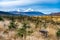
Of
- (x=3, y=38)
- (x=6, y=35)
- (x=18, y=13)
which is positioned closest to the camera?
(x=3, y=38)

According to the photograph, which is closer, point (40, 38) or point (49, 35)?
point (40, 38)

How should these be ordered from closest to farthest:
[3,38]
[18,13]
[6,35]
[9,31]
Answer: [3,38] < [6,35] < [9,31] < [18,13]

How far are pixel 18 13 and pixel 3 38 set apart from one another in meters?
26.1

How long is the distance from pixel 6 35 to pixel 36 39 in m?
2.33

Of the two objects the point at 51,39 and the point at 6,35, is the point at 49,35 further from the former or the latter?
the point at 6,35

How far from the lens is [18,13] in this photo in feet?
148

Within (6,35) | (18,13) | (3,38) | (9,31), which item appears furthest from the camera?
(18,13)

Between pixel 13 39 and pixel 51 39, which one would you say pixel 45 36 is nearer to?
pixel 51 39

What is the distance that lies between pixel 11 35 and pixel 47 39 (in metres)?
2.75

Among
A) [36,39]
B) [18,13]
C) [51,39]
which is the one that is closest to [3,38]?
[36,39]

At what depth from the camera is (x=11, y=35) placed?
20609 mm

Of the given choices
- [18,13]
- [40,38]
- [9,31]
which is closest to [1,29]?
[9,31]

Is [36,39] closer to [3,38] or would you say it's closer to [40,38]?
[40,38]

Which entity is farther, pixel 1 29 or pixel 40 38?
pixel 1 29
